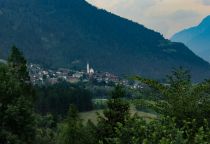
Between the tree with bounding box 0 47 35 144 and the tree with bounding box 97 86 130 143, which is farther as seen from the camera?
the tree with bounding box 0 47 35 144

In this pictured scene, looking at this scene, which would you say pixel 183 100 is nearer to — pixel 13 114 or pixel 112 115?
pixel 112 115

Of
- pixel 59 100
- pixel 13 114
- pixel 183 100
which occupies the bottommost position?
pixel 59 100

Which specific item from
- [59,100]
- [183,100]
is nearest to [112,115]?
[183,100]

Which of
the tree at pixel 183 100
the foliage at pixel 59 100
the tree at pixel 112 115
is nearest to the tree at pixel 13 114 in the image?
the tree at pixel 112 115

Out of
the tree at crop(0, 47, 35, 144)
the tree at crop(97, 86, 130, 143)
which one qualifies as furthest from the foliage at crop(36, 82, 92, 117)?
the tree at crop(97, 86, 130, 143)

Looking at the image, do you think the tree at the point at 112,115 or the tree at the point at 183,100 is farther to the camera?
the tree at the point at 112,115

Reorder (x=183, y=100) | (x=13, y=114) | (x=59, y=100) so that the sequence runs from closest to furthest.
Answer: (x=183, y=100) → (x=13, y=114) → (x=59, y=100)

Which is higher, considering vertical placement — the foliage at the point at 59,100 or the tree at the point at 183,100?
the tree at the point at 183,100

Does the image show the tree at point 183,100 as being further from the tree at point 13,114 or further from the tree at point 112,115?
the tree at point 13,114

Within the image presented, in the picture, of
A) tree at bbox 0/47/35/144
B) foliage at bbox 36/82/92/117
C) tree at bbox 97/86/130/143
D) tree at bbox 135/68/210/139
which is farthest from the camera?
foliage at bbox 36/82/92/117

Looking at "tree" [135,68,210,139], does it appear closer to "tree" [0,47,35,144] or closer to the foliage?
"tree" [0,47,35,144]

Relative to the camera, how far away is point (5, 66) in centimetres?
3603

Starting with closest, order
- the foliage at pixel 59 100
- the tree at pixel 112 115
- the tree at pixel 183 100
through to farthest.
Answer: the tree at pixel 183 100
the tree at pixel 112 115
the foliage at pixel 59 100

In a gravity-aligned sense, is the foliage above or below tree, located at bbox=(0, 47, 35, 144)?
below
